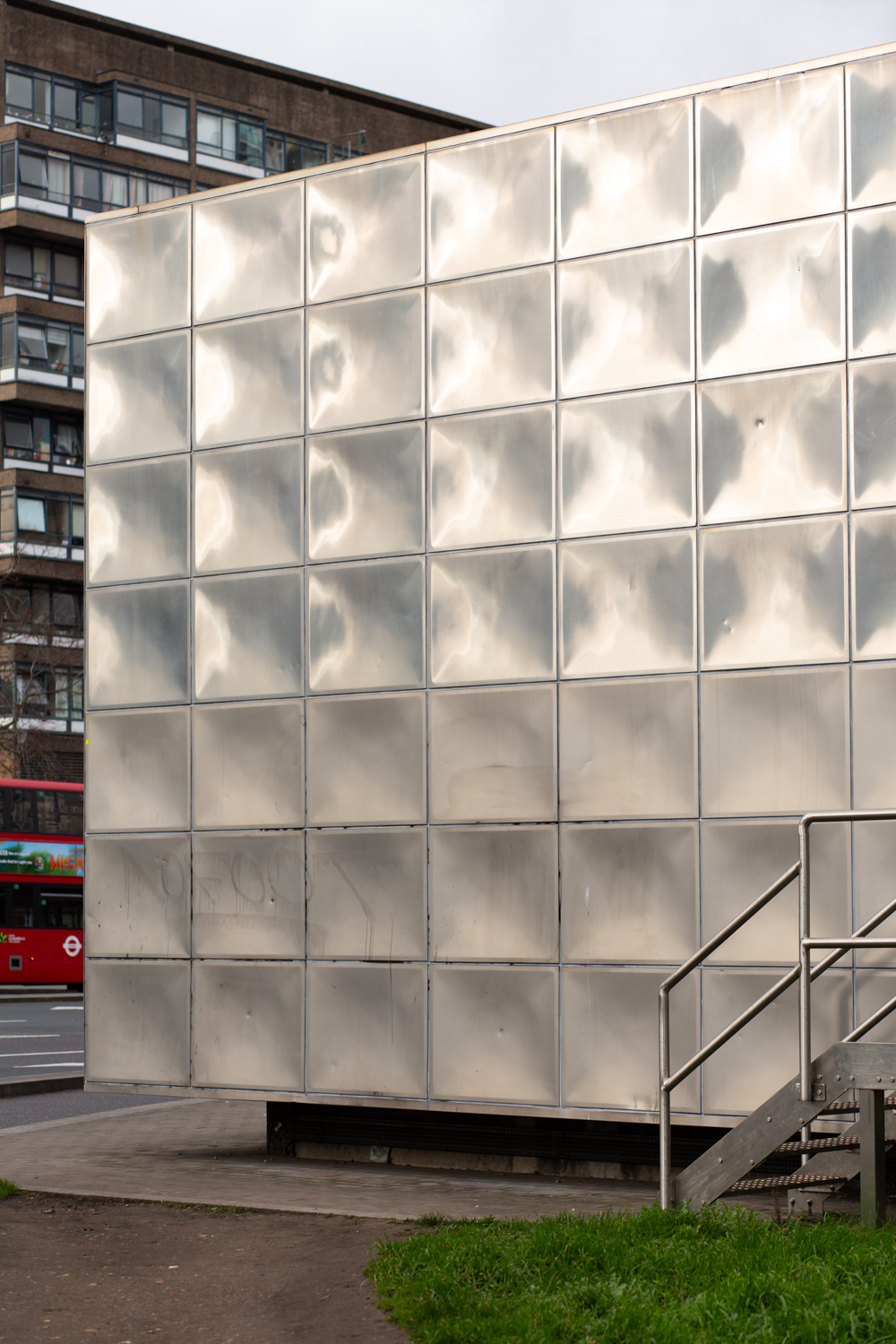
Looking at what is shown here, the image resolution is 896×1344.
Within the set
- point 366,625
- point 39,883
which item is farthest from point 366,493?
point 39,883

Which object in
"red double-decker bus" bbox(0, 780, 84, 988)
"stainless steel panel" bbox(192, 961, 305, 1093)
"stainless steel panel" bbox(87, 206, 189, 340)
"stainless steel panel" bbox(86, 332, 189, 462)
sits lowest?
"red double-decker bus" bbox(0, 780, 84, 988)

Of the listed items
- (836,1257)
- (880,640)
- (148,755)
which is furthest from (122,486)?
(836,1257)

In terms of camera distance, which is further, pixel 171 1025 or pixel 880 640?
pixel 171 1025

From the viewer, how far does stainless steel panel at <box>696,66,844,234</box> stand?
31.8 feet

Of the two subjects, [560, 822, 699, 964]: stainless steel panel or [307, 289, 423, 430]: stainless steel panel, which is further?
[307, 289, 423, 430]: stainless steel panel

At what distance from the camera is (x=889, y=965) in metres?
9.09

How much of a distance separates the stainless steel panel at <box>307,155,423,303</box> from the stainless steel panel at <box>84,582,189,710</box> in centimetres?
249

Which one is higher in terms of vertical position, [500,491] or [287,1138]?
[500,491]

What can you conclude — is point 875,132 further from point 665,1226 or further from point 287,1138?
point 287,1138

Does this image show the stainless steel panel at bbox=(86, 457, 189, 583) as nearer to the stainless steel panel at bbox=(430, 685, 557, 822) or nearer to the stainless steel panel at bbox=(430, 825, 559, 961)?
the stainless steel panel at bbox=(430, 685, 557, 822)

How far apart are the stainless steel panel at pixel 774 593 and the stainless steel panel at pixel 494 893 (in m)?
1.72

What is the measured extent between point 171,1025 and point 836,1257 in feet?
20.2

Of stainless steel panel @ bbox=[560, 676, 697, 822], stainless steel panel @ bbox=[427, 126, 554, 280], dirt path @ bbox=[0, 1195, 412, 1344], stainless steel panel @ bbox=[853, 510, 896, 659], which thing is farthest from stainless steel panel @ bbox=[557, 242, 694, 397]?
dirt path @ bbox=[0, 1195, 412, 1344]

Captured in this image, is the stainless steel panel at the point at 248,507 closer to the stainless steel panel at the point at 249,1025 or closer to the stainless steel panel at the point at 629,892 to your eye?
the stainless steel panel at the point at 249,1025
